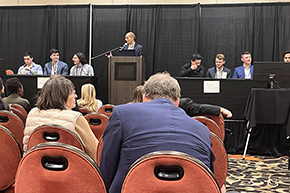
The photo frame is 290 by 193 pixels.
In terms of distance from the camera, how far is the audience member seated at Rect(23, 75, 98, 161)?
229cm

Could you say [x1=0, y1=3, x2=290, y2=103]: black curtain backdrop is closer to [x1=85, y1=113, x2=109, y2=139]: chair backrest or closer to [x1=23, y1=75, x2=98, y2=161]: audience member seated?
[x1=85, y1=113, x2=109, y2=139]: chair backrest

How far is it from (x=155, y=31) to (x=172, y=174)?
24.7ft

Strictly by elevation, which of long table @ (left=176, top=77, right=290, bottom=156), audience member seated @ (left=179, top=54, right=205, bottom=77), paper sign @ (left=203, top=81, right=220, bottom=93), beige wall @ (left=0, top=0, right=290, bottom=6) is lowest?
long table @ (left=176, top=77, right=290, bottom=156)

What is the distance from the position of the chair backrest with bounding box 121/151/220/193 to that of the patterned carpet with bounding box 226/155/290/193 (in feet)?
8.33

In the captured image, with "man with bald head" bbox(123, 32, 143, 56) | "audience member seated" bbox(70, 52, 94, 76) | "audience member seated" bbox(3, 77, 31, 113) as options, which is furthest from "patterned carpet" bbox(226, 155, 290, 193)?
"audience member seated" bbox(70, 52, 94, 76)

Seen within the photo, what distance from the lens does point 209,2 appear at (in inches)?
349

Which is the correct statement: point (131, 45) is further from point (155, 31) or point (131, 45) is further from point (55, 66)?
point (55, 66)

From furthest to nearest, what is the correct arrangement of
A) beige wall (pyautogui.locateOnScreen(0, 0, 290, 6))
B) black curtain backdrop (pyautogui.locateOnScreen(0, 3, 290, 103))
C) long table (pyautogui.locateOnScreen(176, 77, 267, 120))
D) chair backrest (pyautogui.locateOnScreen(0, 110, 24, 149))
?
beige wall (pyautogui.locateOnScreen(0, 0, 290, 6)) < black curtain backdrop (pyautogui.locateOnScreen(0, 3, 290, 103)) < long table (pyautogui.locateOnScreen(176, 77, 267, 120)) < chair backrest (pyautogui.locateOnScreen(0, 110, 24, 149))

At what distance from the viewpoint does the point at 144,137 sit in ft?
4.85

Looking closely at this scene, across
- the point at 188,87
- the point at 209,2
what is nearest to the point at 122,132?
the point at 188,87

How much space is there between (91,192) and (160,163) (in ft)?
1.02

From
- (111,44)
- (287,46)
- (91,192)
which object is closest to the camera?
(91,192)

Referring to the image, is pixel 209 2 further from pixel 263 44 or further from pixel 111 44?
pixel 111 44

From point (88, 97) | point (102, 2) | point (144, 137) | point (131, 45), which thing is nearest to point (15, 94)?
point (88, 97)
